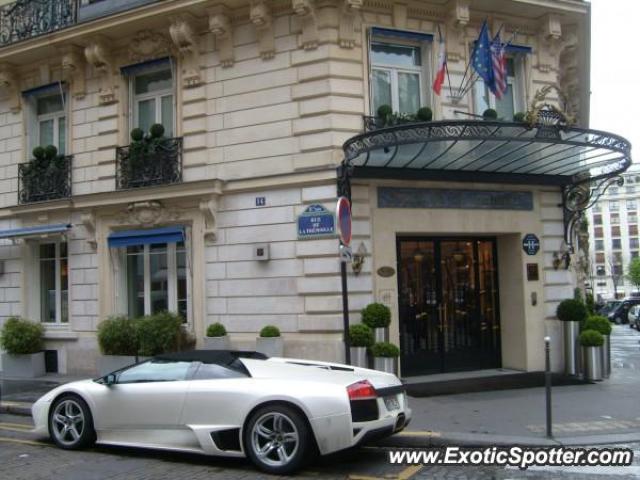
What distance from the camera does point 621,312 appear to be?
4538cm

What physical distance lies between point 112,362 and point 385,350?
19.1 ft

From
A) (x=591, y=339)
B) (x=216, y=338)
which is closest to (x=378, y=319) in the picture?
(x=216, y=338)

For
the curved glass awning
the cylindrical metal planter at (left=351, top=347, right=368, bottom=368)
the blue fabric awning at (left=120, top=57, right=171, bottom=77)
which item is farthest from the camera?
the blue fabric awning at (left=120, top=57, right=171, bottom=77)

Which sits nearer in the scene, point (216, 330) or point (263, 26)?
point (216, 330)

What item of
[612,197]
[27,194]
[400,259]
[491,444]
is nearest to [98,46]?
[27,194]

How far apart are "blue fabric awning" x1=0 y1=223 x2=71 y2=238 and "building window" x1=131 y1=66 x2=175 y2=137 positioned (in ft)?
9.14

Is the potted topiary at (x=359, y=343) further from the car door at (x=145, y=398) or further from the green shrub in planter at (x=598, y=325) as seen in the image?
the green shrub in planter at (x=598, y=325)

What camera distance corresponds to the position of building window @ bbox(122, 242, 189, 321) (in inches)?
531

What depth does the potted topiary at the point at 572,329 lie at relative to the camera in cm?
1280

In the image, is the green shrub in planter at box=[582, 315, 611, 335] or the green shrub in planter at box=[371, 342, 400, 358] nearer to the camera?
the green shrub in planter at box=[371, 342, 400, 358]

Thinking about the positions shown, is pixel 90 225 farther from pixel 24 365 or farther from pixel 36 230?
pixel 24 365

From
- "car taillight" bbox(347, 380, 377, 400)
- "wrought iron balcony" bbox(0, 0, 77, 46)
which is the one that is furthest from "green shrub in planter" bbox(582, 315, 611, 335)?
"wrought iron balcony" bbox(0, 0, 77, 46)

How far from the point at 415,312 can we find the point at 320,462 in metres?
5.96

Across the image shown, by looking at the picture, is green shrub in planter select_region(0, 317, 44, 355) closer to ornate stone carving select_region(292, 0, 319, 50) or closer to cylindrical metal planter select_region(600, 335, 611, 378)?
ornate stone carving select_region(292, 0, 319, 50)
